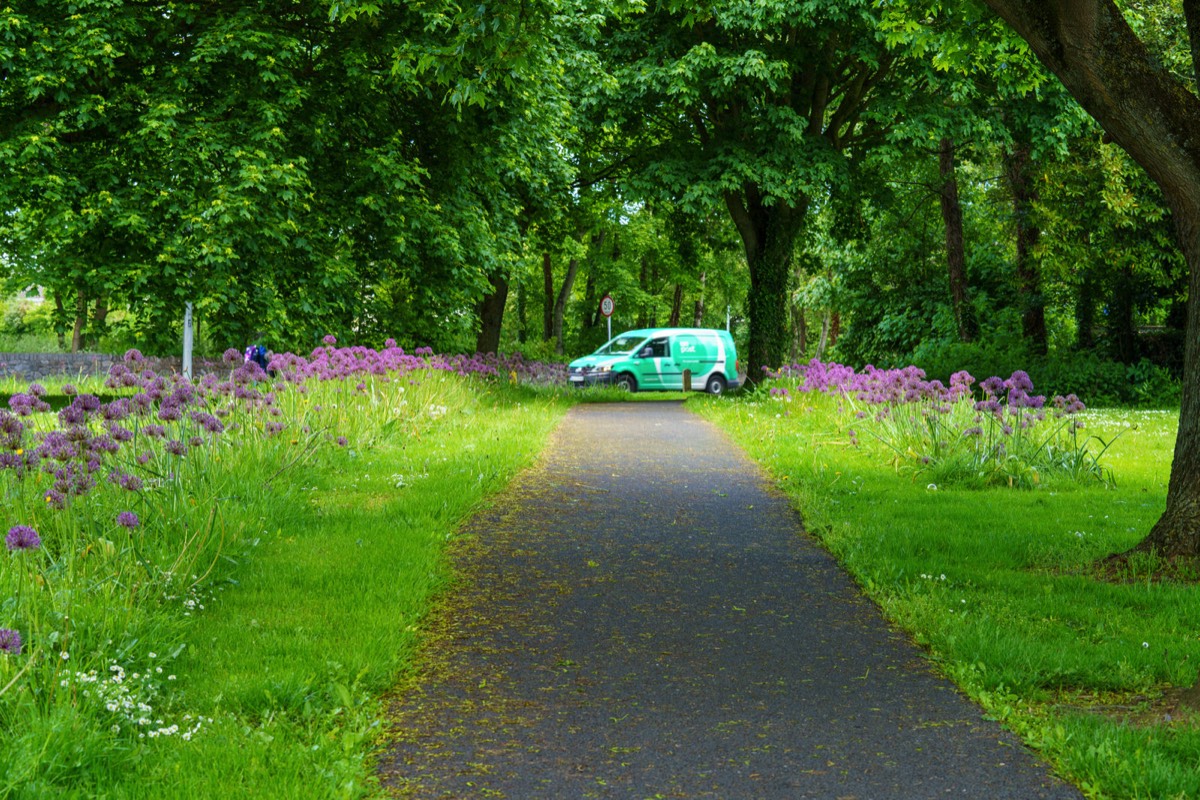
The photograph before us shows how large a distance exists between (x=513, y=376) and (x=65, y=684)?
18.7 m

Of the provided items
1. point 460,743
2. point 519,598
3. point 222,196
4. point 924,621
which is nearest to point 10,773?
point 460,743

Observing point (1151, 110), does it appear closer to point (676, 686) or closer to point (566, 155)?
point (676, 686)

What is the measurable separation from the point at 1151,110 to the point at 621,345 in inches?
1025

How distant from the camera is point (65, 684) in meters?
3.55

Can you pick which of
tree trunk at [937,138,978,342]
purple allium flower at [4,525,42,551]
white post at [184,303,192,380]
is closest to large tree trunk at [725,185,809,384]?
tree trunk at [937,138,978,342]

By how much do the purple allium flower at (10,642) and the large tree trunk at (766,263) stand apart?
66.0 feet

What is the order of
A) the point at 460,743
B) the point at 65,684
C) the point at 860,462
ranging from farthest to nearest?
the point at 860,462, the point at 460,743, the point at 65,684

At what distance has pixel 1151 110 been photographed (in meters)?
6.04

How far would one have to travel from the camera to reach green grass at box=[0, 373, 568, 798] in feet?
11.0

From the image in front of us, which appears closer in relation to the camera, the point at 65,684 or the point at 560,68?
the point at 65,684

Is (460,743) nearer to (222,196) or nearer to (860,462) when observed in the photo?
(860,462)

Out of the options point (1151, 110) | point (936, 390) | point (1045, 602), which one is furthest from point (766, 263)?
point (1045, 602)

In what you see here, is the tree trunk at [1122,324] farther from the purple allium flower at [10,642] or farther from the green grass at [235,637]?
the purple allium flower at [10,642]

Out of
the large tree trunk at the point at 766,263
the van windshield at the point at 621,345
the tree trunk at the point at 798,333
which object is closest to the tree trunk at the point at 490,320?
the large tree trunk at the point at 766,263
